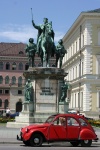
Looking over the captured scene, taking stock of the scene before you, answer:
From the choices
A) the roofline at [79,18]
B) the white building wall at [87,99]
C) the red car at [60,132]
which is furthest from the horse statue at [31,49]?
the roofline at [79,18]

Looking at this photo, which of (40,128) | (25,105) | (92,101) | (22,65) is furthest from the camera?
(22,65)

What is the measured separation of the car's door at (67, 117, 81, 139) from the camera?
71.0ft

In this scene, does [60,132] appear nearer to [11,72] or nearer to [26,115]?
[26,115]

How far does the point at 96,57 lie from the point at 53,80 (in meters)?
36.5

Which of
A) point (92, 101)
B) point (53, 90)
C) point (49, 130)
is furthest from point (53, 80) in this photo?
point (92, 101)

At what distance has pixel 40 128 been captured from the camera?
21.3 meters

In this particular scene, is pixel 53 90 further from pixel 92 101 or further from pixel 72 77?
pixel 72 77

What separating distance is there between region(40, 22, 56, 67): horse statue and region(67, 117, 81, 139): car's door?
1181 centimetres

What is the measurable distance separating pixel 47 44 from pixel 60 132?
12784 mm

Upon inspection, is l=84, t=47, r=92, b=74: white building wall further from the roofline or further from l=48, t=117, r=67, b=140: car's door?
l=48, t=117, r=67, b=140: car's door

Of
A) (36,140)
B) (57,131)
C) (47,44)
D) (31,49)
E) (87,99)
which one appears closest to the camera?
(36,140)

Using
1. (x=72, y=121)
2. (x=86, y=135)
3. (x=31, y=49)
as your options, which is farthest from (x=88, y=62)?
(x=86, y=135)

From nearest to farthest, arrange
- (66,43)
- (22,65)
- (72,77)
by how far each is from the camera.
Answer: (72,77), (66,43), (22,65)

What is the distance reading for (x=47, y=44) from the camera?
33188 millimetres
